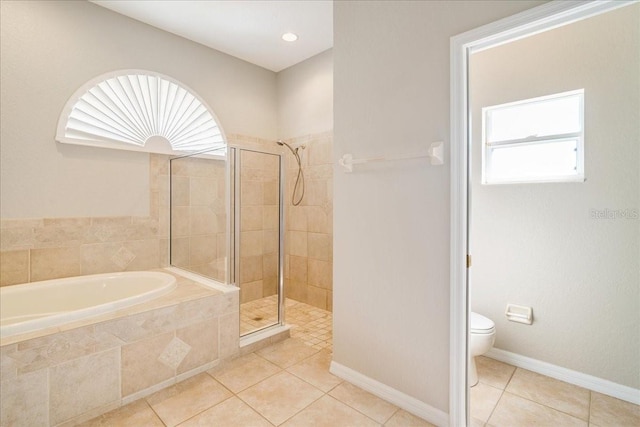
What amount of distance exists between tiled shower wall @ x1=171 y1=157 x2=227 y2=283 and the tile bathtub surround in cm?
74

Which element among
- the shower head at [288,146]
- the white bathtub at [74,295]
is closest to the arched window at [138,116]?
the shower head at [288,146]

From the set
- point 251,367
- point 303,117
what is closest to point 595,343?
point 251,367

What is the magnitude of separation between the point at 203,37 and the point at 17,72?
1.47 metres

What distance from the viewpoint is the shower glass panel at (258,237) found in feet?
7.91

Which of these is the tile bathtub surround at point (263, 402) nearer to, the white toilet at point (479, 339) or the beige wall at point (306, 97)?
the white toilet at point (479, 339)

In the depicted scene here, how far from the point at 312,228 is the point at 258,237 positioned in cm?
97

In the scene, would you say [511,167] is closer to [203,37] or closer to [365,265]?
[365,265]

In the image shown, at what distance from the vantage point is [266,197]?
8.29ft

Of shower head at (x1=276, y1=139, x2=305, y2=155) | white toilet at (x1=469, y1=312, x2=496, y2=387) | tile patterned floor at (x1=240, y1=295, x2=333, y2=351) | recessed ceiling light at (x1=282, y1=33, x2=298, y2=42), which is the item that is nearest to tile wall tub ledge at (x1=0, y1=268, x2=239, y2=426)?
tile patterned floor at (x1=240, y1=295, x2=333, y2=351)

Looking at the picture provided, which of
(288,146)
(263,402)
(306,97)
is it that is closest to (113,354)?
(263,402)

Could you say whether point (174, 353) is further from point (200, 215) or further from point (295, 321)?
point (295, 321)

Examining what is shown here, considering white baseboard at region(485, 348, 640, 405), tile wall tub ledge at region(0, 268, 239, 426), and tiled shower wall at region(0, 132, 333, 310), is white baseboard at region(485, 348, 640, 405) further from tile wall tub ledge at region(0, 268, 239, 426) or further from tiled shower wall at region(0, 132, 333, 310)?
tile wall tub ledge at region(0, 268, 239, 426)

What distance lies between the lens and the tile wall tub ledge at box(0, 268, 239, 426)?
147 cm

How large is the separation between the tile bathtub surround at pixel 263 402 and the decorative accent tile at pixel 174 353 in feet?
0.48
